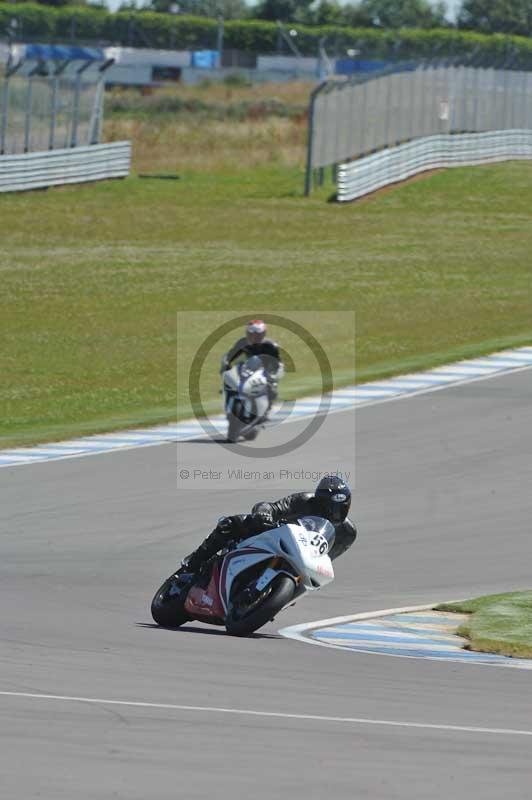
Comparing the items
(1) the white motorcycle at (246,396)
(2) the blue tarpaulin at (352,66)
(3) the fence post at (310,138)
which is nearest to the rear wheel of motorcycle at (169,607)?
A: (1) the white motorcycle at (246,396)

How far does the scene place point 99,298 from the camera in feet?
110

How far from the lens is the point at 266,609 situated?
10.8 metres

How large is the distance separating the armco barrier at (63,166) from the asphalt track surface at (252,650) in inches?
1033

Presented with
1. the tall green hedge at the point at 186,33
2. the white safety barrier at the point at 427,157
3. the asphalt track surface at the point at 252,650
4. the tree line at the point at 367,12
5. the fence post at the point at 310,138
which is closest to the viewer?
the asphalt track surface at the point at 252,650

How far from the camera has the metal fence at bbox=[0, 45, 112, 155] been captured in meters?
46.0

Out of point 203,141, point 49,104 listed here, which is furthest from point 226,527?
point 203,141

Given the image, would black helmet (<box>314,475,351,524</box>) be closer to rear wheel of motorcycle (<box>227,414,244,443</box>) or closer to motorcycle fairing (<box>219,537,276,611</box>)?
motorcycle fairing (<box>219,537,276,611</box>)

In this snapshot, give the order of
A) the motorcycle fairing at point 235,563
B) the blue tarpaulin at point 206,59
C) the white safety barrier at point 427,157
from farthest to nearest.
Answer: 1. the blue tarpaulin at point 206,59
2. the white safety barrier at point 427,157
3. the motorcycle fairing at point 235,563

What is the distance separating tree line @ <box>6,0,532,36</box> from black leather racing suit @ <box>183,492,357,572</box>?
106411 mm

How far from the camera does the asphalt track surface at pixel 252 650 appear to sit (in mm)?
6898

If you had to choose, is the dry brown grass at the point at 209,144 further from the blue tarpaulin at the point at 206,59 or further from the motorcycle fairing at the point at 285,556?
the motorcycle fairing at the point at 285,556

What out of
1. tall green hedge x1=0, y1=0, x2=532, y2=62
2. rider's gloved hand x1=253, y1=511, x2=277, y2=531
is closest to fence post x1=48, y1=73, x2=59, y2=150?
rider's gloved hand x1=253, y1=511, x2=277, y2=531

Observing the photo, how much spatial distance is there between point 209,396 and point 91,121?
26.7 meters

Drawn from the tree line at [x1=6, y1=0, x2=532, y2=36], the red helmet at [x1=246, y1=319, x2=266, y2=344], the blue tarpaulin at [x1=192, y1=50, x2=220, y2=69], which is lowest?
the red helmet at [x1=246, y1=319, x2=266, y2=344]
